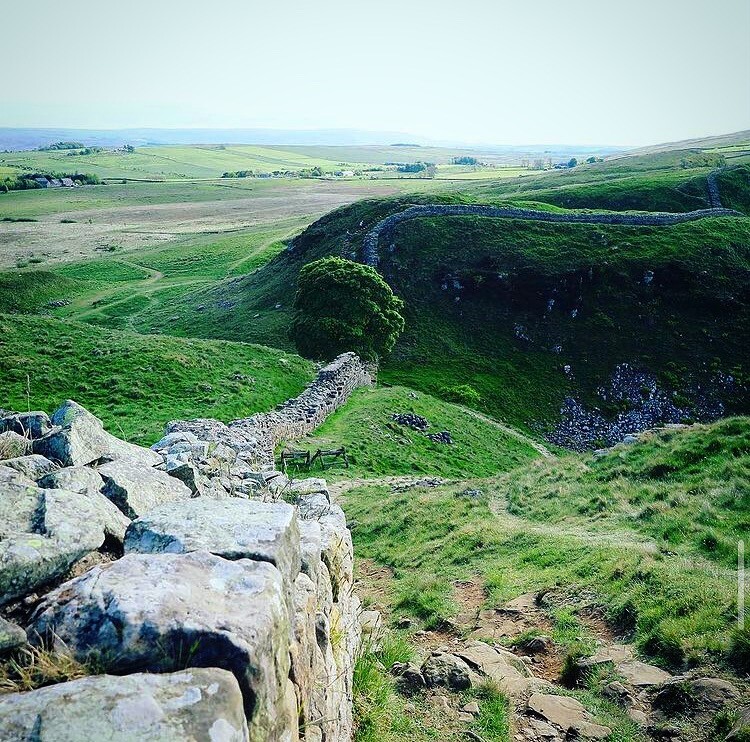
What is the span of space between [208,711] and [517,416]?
51.2m

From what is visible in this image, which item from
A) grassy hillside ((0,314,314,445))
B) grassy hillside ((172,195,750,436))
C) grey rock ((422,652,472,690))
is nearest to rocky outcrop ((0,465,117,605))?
grey rock ((422,652,472,690))

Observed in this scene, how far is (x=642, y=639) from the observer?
11.4 metres

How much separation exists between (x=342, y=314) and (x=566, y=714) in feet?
143

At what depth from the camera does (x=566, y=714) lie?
32.1ft

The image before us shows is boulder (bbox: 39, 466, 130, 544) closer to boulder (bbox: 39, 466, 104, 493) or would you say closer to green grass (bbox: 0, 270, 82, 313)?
boulder (bbox: 39, 466, 104, 493)

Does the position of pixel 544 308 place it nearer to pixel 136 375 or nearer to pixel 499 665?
pixel 136 375

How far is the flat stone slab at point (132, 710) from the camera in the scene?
3.98 meters

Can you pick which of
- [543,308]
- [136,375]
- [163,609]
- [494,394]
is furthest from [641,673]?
[543,308]

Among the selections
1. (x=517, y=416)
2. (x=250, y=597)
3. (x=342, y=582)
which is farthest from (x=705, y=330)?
(x=250, y=597)

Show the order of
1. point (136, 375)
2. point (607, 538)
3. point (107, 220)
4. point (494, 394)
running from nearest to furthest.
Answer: point (607, 538), point (136, 375), point (494, 394), point (107, 220)

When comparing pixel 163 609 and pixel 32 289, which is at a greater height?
pixel 163 609

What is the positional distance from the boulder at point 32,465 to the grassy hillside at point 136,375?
709 inches

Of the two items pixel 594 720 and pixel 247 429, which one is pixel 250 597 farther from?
pixel 247 429

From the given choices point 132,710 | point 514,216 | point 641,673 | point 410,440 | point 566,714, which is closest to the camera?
point 132,710
